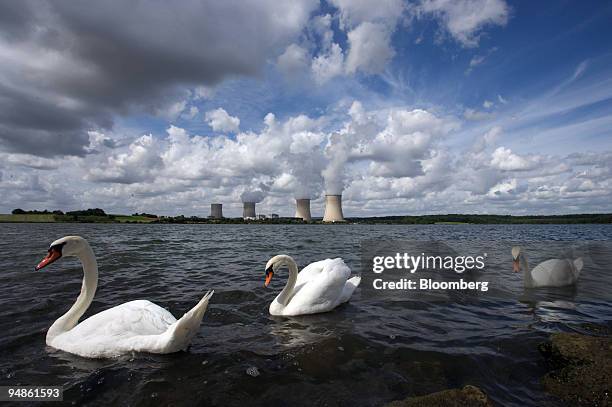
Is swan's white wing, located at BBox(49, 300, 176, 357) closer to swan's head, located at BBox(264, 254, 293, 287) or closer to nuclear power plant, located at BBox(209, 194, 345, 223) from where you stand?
swan's head, located at BBox(264, 254, 293, 287)

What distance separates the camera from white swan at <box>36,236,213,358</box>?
14.5 ft

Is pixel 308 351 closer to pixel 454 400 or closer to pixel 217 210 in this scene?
pixel 454 400

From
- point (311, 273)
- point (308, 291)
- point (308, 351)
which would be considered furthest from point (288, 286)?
point (308, 351)

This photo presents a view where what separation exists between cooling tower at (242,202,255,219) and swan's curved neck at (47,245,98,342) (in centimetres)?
12249

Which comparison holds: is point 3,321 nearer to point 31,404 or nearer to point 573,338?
point 31,404

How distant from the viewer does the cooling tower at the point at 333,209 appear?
9012 cm

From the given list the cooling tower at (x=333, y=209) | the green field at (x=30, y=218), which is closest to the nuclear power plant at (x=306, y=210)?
the cooling tower at (x=333, y=209)

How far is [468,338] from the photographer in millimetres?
5398

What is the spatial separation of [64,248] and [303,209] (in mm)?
97301

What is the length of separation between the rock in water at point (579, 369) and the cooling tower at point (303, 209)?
318 feet

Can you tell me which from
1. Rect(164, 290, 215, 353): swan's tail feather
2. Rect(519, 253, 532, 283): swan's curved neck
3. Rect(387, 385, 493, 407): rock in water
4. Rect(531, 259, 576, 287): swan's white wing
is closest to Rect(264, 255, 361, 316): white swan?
Rect(164, 290, 215, 353): swan's tail feather

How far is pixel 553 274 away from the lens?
9.39 metres

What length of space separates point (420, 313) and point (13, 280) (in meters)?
11.9

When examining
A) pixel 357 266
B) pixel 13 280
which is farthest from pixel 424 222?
pixel 13 280
